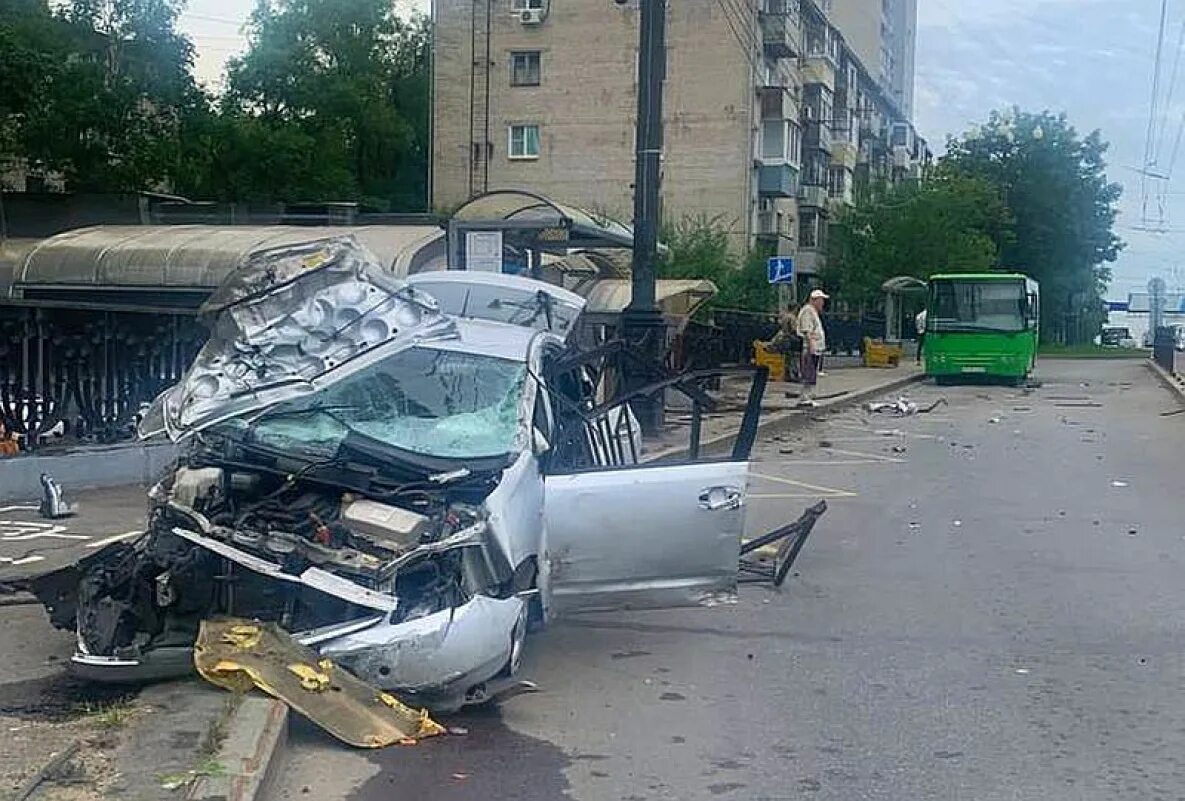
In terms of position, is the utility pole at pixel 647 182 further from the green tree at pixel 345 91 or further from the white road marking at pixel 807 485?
the green tree at pixel 345 91

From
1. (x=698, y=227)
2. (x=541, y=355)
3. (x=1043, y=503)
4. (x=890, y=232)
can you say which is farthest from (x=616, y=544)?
(x=890, y=232)

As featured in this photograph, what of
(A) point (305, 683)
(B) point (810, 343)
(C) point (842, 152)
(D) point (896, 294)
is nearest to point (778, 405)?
(B) point (810, 343)

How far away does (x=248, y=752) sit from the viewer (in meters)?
5.47

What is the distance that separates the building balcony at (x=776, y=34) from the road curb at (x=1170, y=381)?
19.2 meters

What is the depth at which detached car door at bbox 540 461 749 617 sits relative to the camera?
7391 millimetres

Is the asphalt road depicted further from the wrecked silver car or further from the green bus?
the green bus

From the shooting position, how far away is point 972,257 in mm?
58500

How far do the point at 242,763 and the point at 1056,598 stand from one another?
5936 millimetres

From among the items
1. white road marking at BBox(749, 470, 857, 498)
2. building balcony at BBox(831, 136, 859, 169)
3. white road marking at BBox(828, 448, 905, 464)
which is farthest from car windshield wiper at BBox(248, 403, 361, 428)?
building balcony at BBox(831, 136, 859, 169)

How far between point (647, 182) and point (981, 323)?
21833 mm

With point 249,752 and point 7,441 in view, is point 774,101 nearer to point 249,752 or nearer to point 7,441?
point 7,441

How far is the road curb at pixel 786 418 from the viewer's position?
52.3 feet

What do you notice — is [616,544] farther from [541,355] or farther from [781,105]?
[781,105]

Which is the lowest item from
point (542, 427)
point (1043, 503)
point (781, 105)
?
point (1043, 503)
